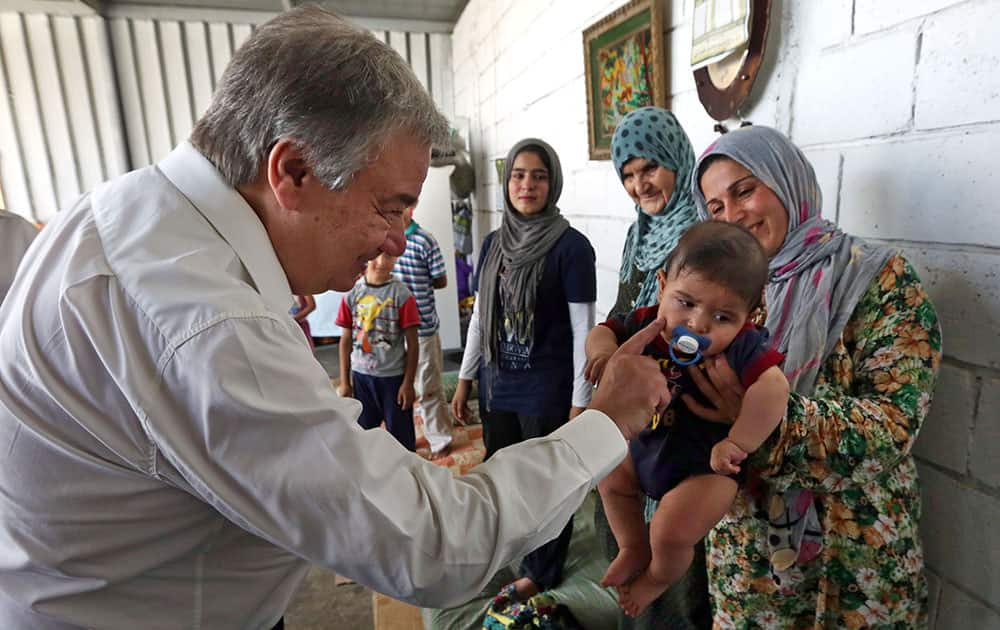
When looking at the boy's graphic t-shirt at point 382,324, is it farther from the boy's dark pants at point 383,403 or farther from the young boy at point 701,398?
the young boy at point 701,398

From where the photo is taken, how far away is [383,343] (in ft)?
9.07

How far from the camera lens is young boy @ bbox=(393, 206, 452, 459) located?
3.22 meters

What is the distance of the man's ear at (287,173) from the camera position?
0.78 meters

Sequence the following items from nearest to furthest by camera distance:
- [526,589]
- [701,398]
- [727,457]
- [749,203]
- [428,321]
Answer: [727,457] → [701,398] → [749,203] → [526,589] → [428,321]

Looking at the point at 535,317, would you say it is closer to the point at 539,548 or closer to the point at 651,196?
the point at 651,196

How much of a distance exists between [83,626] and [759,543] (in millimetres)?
1179

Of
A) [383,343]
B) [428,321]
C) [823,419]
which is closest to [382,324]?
[383,343]

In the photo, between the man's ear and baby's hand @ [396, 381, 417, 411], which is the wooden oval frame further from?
baby's hand @ [396, 381, 417, 411]

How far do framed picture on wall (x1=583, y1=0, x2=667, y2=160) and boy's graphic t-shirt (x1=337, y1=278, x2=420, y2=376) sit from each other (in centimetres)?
123

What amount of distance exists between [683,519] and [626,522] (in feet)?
0.64

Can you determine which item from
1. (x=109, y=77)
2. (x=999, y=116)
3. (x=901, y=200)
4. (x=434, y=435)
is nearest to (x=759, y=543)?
(x=901, y=200)

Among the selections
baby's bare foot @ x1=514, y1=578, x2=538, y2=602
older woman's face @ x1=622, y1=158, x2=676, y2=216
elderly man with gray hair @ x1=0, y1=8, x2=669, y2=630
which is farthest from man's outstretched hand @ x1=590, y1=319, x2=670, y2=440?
baby's bare foot @ x1=514, y1=578, x2=538, y2=602

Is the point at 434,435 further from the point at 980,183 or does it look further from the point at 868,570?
the point at 980,183

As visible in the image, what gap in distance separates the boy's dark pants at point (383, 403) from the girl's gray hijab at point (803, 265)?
2042mm
